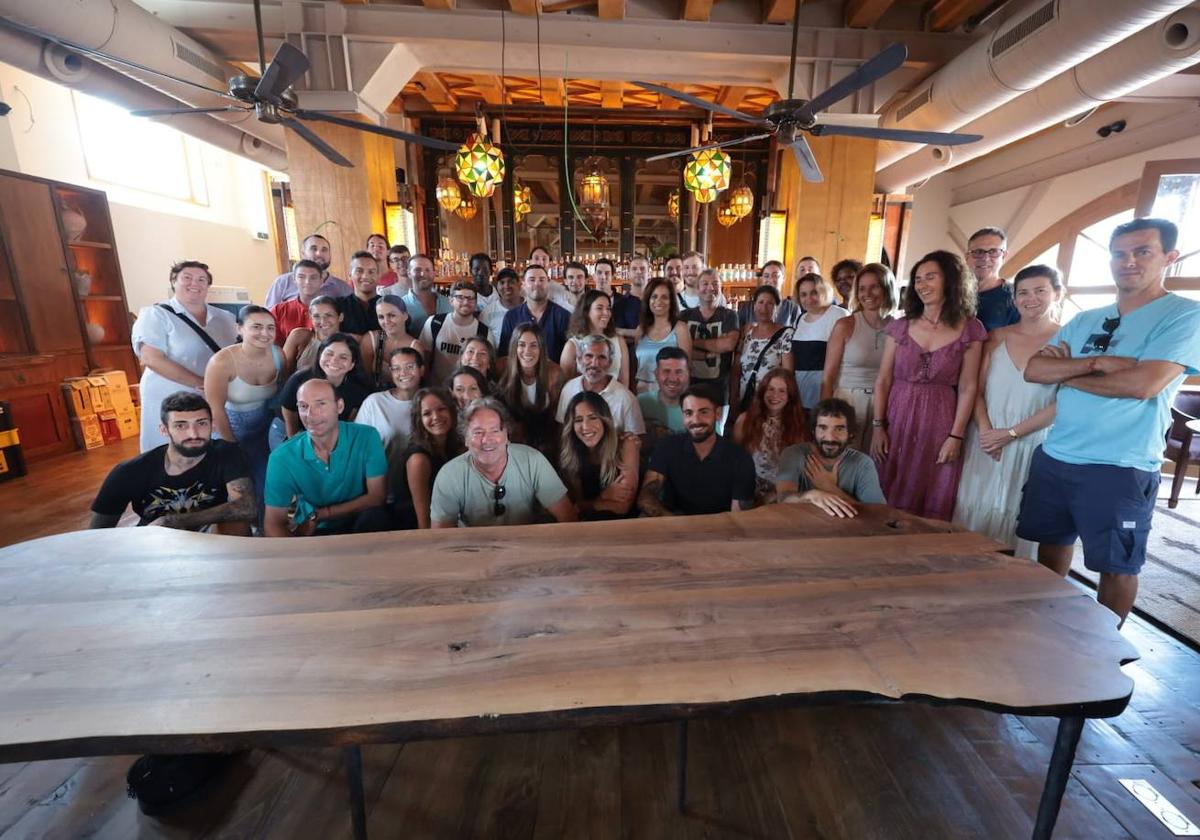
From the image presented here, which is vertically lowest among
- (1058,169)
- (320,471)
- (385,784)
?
(385,784)

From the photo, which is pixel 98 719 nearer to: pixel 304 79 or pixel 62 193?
pixel 304 79

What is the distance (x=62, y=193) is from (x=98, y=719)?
729cm

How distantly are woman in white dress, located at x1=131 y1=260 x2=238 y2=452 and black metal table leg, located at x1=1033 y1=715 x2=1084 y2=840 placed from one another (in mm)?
3775

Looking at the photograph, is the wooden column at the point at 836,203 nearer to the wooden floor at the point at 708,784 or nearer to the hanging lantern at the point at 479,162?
the hanging lantern at the point at 479,162

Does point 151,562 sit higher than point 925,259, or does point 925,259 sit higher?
point 925,259

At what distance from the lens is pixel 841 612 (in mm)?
1202

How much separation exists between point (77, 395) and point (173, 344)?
138 inches

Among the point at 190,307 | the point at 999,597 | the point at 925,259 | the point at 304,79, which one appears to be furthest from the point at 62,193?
the point at 999,597

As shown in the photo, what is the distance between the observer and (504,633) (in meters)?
1.13

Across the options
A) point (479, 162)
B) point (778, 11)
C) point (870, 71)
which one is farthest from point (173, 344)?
point (778, 11)

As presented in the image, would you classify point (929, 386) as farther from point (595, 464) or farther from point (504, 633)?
point (504, 633)

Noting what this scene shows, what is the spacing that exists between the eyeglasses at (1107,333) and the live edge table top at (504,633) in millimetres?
1044

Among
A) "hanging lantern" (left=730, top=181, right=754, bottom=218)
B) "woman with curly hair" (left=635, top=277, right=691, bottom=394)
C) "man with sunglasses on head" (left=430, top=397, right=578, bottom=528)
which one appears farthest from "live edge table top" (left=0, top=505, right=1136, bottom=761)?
"hanging lantern" (left=730, top=181, right=754, bottom=218)

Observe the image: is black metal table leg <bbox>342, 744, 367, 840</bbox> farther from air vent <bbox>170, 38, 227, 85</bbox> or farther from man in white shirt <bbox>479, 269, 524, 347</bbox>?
air vent <bbox>170, 38, 227, 85</bbox>
